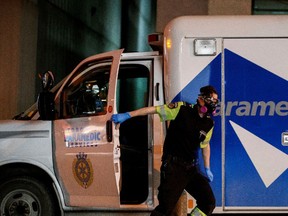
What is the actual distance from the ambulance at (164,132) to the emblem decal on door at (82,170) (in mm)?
11

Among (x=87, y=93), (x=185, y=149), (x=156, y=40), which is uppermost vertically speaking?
(x=156, y=40)

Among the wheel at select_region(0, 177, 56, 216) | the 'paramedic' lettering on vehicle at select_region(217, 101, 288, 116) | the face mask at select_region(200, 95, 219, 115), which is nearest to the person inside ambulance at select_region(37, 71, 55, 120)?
the wheel at select_region(0, 177, 56, 216)

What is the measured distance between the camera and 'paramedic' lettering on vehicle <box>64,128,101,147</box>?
586 cm

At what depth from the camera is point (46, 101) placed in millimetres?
5855

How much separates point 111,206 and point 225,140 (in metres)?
1.39

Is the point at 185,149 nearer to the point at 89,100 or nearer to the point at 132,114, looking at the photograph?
the point at 132,114

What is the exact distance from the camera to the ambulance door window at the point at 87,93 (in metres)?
6.05

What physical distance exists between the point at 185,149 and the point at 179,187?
0.36 meters

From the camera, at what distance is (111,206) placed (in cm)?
583

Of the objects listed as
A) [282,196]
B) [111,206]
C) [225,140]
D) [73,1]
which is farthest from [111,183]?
[73,1]

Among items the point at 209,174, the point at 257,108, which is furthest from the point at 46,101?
the point at 257,108

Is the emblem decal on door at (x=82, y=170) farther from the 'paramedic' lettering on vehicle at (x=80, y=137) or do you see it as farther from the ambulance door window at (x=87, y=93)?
the ambulance door window at (x=87, y=93)

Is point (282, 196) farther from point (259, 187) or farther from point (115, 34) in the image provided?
point (115, 34)

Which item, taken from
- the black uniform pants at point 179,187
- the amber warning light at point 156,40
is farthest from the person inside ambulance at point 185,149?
the amber warning light at point 156,40
